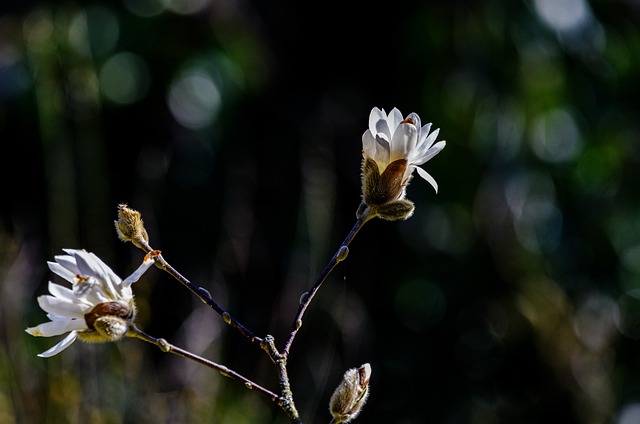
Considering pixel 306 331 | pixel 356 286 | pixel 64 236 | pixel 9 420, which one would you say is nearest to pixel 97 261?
pixel 9 420

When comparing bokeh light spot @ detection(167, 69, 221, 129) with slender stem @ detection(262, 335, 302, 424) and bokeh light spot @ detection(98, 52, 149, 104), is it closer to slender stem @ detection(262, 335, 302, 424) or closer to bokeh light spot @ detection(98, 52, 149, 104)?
bokeh light spot @ detection(98, 52, 149, 104)

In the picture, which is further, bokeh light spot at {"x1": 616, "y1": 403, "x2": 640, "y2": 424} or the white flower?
bokeh light spot at {"x1": 616, "y1": 403, "x2": 640, "y2": 424}

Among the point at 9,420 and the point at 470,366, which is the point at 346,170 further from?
the point at 9,420

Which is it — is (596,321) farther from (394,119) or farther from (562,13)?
(394,119)

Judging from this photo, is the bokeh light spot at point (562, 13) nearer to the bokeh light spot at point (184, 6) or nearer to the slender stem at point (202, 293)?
the bokeh light spot at point (184, 6)

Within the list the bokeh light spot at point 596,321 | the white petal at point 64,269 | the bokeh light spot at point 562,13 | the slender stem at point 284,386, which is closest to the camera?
the slender stem at point 284,386

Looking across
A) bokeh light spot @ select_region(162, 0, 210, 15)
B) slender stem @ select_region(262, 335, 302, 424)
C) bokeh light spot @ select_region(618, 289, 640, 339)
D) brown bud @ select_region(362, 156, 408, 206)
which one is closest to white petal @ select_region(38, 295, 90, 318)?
slender stem @ select_region(262, 335, 302, 424)

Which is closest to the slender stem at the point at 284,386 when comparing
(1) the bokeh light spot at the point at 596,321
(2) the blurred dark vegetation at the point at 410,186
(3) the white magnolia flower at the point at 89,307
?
(3) the white magnolia flower at the point at 89,307
